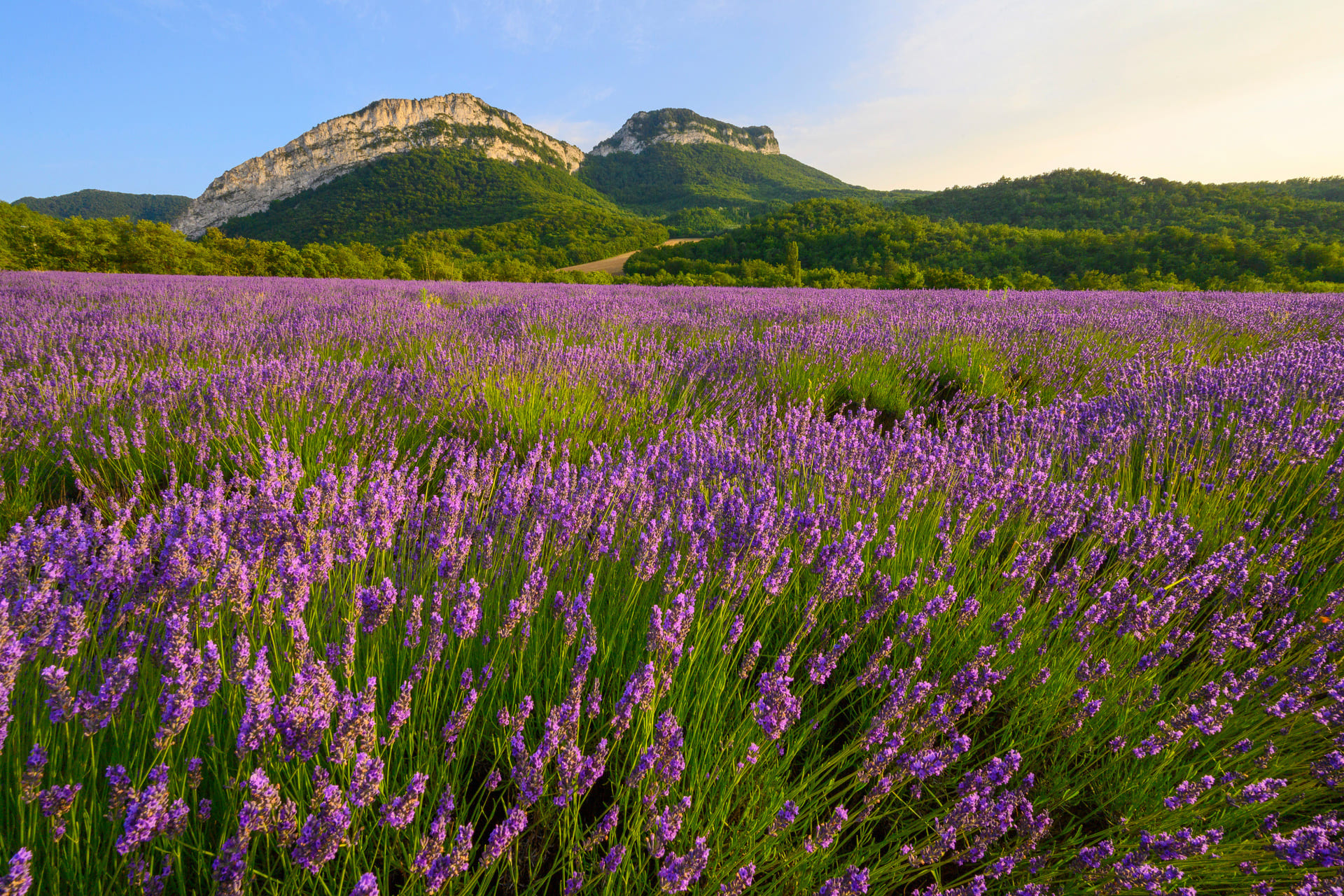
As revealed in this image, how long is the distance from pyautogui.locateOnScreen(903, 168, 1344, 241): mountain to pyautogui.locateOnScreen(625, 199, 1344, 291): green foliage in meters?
4.22

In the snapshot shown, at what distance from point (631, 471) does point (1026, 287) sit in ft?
64.1

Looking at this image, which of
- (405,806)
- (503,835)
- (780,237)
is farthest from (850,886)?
(780,237)

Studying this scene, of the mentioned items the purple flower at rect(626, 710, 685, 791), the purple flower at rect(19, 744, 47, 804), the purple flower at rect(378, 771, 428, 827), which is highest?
the purple flower at rect(19, 744, 47, 804)

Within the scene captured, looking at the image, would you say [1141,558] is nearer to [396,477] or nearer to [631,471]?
[631,471]

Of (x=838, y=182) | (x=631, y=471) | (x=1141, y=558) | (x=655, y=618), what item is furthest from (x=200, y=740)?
(x=838, y=182)

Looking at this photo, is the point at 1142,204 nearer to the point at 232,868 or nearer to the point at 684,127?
the point at 232,868

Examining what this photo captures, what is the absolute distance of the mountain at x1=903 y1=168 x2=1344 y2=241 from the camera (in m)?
27.7

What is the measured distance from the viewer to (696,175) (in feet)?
289

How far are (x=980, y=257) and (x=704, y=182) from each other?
68246 millimetres

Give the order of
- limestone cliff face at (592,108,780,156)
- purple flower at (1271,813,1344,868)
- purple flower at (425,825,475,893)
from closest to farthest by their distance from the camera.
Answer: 1. purple flower at (425,825,475,893)
2. purple flower at (1271,813,1344,868)
3. limestone cliff face at (592,108,780,156)

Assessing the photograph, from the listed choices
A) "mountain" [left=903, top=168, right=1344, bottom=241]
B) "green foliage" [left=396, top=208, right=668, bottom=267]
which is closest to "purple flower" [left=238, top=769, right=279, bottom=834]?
"mountain" [left=903, top=168, right=1344, bottom=241]

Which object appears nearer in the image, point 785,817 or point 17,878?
point 17,878

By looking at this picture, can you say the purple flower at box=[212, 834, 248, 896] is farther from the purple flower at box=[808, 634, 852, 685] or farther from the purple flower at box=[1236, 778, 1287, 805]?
the purple flower at box=[1236, 778, 1287, 805]

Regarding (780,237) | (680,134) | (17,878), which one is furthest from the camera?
(680,134)
